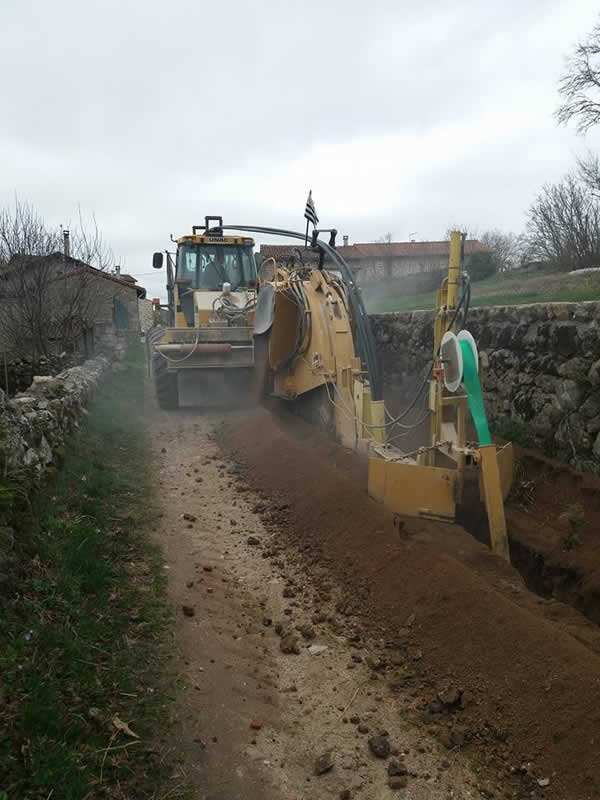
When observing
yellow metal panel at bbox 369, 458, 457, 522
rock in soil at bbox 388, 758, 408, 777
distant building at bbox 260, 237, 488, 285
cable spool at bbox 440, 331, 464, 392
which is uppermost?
distant building at bbox 260, 237, 488, 285

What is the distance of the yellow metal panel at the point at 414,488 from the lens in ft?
16.1

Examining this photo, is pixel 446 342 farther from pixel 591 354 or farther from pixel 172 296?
pixel 172 296

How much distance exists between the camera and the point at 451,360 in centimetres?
472

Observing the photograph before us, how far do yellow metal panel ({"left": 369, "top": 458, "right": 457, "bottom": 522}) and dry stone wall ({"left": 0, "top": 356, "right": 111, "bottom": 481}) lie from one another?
264 centimetres

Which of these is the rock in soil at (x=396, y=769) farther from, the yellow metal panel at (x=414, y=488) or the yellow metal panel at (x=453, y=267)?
the yellow metal panel at (x=453, y=267)

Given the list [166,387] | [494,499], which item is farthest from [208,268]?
[494,499]

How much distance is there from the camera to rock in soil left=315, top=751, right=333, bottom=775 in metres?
2.83

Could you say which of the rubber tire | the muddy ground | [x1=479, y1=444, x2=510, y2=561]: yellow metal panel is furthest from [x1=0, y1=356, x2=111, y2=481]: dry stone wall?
[x1=479, y1=444, x2=510, y2=561]: yellow metal panel

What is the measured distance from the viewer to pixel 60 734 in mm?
2629

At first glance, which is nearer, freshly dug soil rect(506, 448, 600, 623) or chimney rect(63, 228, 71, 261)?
freshly dug soil rect(506, 448, 600, 623)

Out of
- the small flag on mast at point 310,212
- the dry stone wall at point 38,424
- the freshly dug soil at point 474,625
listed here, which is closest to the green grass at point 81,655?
the dry stone wall at point 38,424

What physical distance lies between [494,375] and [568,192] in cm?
1292

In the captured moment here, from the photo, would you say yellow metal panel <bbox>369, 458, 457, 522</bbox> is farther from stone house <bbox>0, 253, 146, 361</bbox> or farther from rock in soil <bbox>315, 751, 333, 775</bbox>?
stone house <bbox>0, 253, 146, 361</bbox>

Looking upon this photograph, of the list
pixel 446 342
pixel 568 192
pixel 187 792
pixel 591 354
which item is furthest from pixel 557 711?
pixel 568 192
